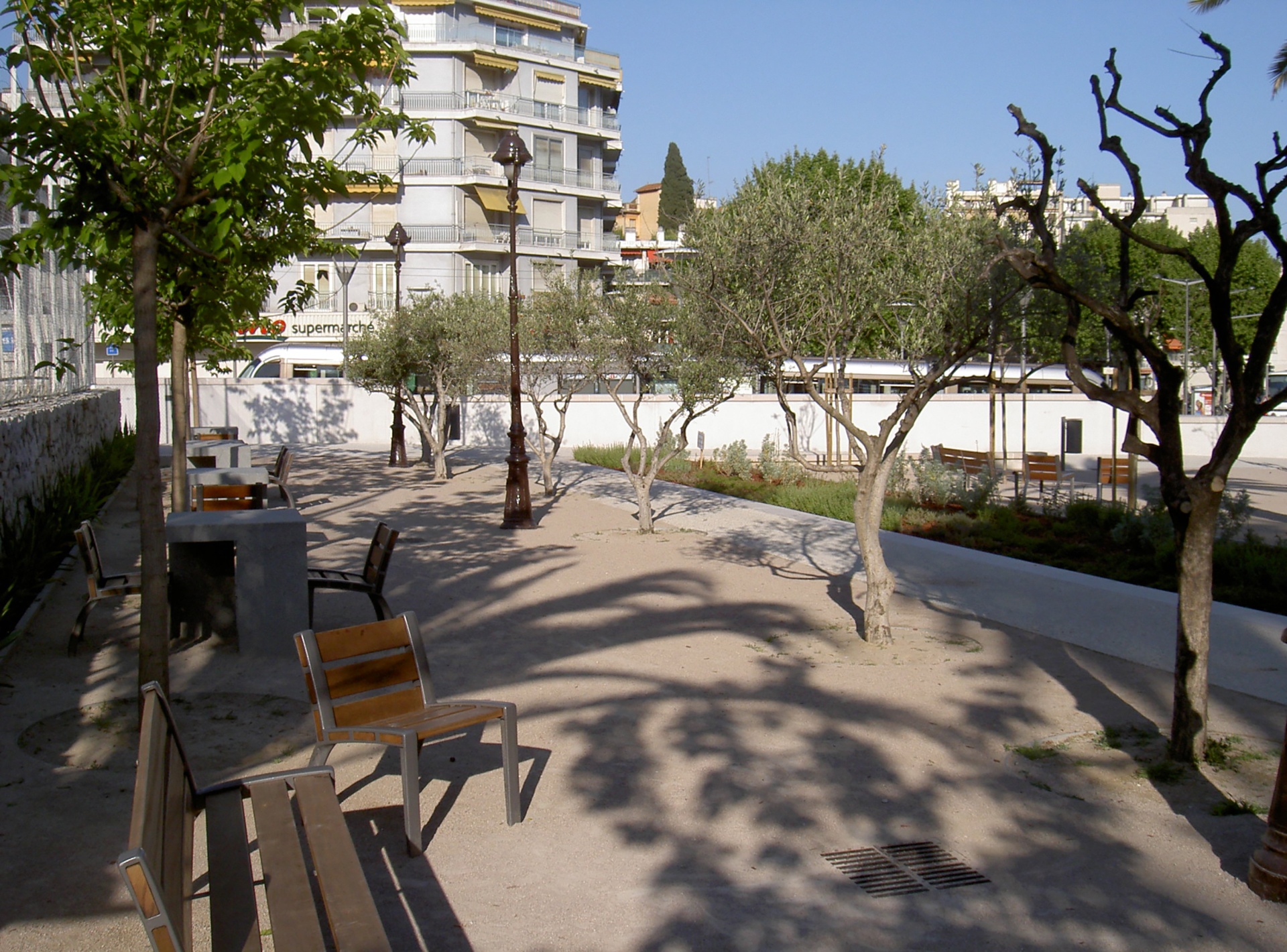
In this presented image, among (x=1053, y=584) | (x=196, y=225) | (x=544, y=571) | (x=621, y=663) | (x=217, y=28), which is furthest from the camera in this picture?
(x=544, y=571)

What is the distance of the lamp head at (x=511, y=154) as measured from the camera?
14.9m

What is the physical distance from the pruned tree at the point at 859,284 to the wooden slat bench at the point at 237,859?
511 centimetres

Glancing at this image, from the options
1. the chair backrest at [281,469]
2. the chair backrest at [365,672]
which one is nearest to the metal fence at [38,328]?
the chair backrest at [281,469]

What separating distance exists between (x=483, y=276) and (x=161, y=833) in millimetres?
48816

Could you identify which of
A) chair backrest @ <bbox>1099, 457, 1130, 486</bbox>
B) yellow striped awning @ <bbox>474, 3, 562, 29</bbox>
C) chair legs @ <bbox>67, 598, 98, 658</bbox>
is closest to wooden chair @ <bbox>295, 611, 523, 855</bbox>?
chair legs @ <bbox>67, 598, 98, 658</bbox>

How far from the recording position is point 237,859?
11.7ft

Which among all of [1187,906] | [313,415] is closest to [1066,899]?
[1187,906]

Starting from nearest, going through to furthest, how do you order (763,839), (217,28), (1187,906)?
(1187,906)
(763,839)
(217,28)

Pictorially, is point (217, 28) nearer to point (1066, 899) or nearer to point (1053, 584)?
point (1066, 899)

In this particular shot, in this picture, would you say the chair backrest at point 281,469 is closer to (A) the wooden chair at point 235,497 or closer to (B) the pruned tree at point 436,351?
(A) the wooden chair at point 235,497

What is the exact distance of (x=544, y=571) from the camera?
11.4 meters

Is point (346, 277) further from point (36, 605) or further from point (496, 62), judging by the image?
point (36, 605)

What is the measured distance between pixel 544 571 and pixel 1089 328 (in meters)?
42.6

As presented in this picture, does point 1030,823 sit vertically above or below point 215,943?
below
